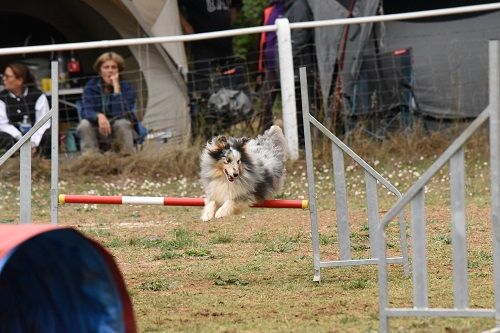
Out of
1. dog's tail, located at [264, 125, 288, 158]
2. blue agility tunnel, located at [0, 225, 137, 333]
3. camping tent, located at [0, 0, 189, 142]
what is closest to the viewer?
blue agility tunnel, located at [0, 225, 137, 333]

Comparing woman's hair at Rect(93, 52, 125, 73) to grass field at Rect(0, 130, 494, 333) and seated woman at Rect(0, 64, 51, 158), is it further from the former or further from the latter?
grass field at Rect(0, 130, 494, 333)

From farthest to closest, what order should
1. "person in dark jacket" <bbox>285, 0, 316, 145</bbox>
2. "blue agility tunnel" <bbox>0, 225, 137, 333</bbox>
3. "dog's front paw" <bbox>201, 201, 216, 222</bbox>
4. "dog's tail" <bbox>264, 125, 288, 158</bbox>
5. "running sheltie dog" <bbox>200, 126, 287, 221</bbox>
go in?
"person in dark jacket" <bbox>285, 0, 316, 145</bbox>, "dog's tail" <bbox>264, 125, 288, 158</bbox>, "dog's front paw" <bbox>201, 201, 216, 222</bbox>, "running sheltie dog" <bbox>200, 126, 287, 221</bbox>, "blue agility tunnel" <bbox>0, 225, 137, 333</bbox>

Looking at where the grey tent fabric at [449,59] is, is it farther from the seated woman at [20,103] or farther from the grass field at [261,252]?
the seated woman at [20,103]

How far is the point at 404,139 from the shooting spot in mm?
13180

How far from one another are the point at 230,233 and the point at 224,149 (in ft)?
4.52

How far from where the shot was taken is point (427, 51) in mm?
13719

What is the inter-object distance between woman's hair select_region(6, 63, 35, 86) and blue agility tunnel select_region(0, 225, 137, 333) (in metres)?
8.15

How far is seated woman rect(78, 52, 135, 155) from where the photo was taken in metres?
13.1

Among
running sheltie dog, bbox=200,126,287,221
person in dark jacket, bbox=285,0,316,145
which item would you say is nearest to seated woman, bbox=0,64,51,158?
person in dark jacket, bbox=285,0,316,145

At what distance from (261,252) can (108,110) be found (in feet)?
18.1

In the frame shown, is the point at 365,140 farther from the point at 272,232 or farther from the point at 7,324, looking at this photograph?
the point at 7,324

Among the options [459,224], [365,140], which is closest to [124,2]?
[365,140]

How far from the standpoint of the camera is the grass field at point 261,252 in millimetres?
5965

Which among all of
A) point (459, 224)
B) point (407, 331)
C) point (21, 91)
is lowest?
point (407, 331)
